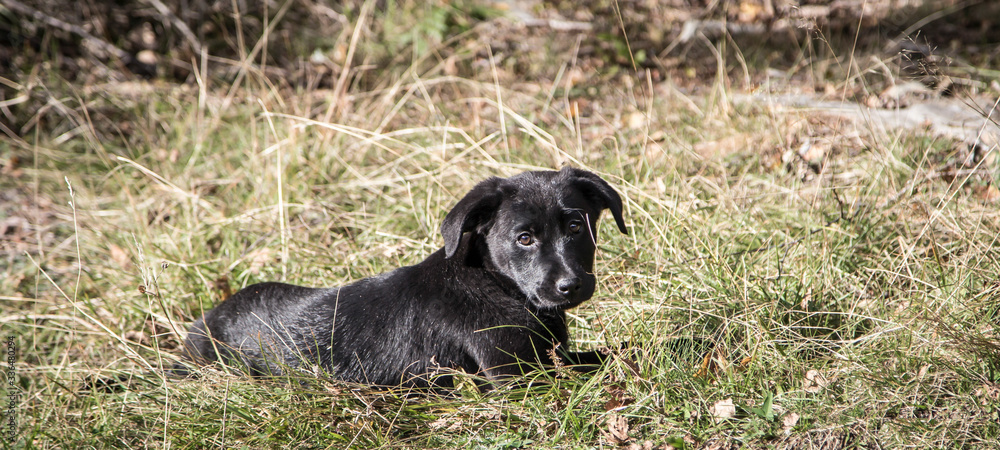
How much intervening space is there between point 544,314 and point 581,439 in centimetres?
62

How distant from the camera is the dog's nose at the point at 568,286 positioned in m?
2.84

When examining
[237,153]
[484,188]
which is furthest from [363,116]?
[484,188]

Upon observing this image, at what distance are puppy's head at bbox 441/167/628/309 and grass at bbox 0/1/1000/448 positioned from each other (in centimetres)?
42

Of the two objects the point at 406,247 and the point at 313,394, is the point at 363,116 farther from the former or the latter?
the point at 313,394

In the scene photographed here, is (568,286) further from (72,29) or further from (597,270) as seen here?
(72,29)

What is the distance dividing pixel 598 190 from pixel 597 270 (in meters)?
0.79

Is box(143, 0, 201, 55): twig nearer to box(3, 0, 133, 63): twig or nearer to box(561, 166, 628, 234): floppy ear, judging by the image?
box(3, 0, 133, 63): twig

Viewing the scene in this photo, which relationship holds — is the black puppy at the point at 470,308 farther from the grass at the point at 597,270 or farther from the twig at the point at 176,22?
the twig at the point at 176,22

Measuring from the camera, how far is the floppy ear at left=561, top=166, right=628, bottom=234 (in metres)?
3.08

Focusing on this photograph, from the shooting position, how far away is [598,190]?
3.13m

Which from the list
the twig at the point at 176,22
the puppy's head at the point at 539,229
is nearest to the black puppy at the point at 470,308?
the puppy's head at the point at 539,229

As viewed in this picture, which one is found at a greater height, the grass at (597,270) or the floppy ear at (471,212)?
the floppy ear at (471,212)

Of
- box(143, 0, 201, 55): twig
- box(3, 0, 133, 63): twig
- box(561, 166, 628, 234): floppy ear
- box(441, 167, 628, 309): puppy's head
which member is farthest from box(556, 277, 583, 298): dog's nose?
box(3, 0, 133, 63): twig

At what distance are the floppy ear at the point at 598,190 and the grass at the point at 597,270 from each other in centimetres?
49
